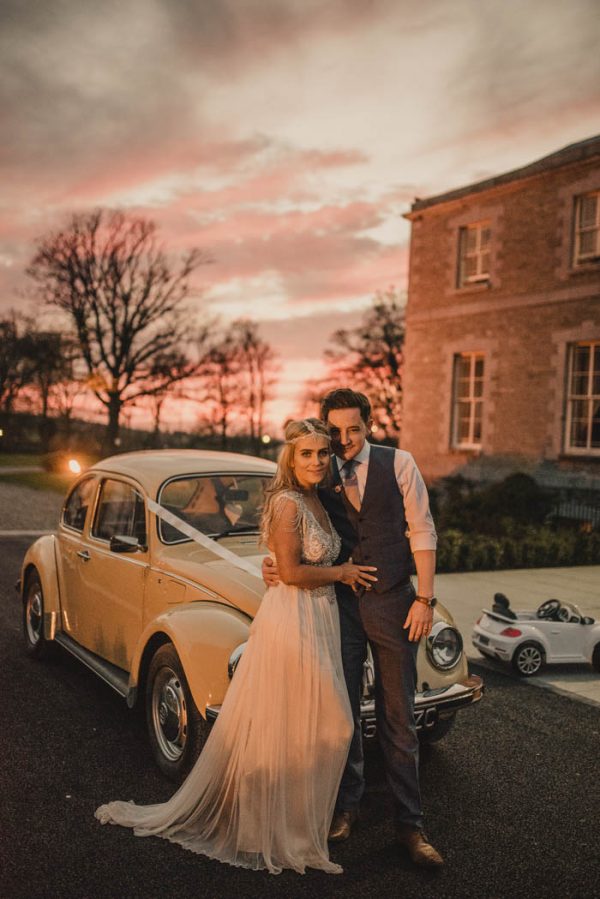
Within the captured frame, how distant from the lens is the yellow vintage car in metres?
4.26

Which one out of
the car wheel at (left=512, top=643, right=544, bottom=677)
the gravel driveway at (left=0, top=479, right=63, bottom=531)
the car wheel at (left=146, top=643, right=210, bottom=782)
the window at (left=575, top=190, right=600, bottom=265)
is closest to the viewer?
the car wheel at (left=146, top=643, right=210, bottom=782)

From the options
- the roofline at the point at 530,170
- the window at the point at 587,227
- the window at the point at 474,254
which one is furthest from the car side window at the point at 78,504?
the window at the point at 474,254

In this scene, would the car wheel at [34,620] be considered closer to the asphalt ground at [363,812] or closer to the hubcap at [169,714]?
the asphalt ground at [363,812]

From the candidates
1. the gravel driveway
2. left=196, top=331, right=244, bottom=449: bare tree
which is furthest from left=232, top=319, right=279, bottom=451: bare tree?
the gravel driveway

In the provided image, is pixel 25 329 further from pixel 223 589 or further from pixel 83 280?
pixel 223 589

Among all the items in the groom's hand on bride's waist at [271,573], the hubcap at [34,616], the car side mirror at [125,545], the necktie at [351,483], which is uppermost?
the necktie at [351,483]

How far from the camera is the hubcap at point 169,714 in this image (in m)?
4.34

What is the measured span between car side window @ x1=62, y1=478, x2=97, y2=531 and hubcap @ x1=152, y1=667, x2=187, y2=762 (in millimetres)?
2160

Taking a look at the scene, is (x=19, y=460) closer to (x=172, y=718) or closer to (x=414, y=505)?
(x=172, y=718)

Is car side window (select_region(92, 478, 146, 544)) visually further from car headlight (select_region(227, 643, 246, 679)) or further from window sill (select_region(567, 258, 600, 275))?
window sill (select_region(567, 258, 600, 275))

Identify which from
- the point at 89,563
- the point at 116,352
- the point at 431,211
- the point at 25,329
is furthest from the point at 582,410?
the point at 25,329

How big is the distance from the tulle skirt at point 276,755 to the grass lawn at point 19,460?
39.9m

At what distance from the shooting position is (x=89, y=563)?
596 cm

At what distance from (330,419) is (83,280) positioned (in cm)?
4278
